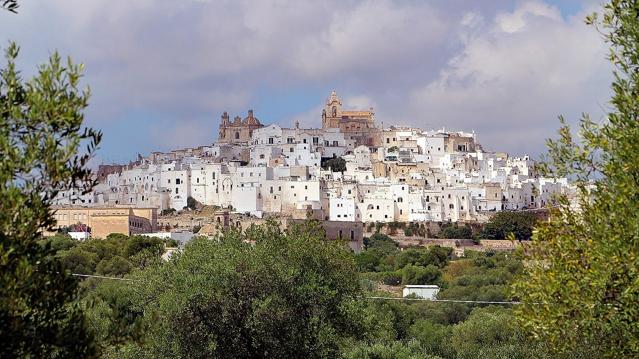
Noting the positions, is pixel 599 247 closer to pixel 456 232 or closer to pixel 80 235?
pixel 80 235

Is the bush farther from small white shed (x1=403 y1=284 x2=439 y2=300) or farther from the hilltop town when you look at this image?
the hilltop town

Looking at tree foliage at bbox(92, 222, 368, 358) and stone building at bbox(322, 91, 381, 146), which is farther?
stone building at bbox(322, 91, 381, 146)

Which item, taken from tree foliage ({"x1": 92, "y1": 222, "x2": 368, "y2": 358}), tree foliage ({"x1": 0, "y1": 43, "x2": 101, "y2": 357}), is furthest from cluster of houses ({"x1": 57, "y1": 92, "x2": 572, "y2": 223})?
tree foliage ({"x1": 0, "y1": 43, "x2": 101, "y2": 357})

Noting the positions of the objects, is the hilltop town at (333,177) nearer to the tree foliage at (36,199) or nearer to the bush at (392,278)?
the bush at (392,278)

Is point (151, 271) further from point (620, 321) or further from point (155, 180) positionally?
point (155, 180)

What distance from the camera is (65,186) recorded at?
31.1ft

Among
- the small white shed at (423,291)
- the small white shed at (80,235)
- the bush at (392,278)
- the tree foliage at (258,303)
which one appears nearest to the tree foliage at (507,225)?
the bush at (392,278)

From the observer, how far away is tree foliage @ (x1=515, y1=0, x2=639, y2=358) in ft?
36.4

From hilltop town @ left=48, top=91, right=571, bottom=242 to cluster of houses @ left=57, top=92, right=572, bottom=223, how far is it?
0.11 m

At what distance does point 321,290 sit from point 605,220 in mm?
12205

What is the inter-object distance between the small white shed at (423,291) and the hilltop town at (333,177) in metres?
37.0

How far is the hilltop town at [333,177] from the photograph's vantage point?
108688 millimetres

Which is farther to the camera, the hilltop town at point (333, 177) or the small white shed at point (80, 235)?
the hilltop town at point (333, 177)

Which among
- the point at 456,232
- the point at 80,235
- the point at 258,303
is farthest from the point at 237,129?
the point at 258,303
